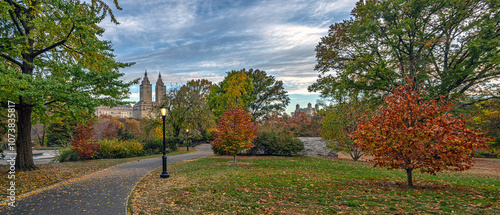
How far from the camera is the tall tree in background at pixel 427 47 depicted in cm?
1361

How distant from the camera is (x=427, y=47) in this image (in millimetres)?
15727

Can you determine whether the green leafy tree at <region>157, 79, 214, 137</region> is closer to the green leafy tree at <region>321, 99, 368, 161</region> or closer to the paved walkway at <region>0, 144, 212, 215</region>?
the green leafy tree at <region>321, 99, 368, 161</region>

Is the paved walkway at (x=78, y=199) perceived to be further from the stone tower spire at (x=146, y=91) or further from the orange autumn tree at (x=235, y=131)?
the stone tower spire at (x=146, y=91)

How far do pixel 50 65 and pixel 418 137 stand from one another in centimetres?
1673

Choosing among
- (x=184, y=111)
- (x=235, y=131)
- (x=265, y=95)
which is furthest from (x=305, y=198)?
(x=265, y=95)

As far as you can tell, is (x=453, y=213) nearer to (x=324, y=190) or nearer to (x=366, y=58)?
(x=324, y=190)

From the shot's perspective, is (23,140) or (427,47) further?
(427,47)

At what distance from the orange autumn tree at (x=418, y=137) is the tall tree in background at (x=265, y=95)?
98.2ft

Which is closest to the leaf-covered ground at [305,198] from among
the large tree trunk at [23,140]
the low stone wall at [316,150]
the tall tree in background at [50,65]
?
the tall tree in background at [50,65]

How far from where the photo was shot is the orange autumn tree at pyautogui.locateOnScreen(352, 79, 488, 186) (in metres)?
6.33

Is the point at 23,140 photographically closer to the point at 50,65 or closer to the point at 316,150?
the point at 50,65

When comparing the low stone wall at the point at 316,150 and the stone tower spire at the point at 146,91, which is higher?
the stone tower spire at the point at 146,91

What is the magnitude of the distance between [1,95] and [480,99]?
25.6 meters

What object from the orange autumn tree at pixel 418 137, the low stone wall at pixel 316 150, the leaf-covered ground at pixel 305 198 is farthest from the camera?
the low stone wall at pixel 316 150
